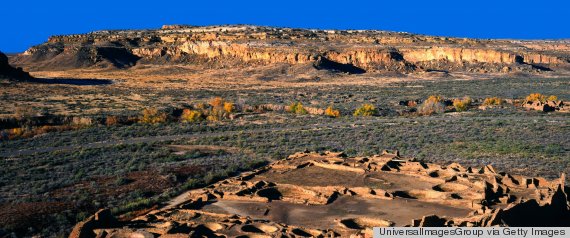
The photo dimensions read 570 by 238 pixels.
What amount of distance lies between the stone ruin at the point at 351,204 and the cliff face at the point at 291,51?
76.0 meters

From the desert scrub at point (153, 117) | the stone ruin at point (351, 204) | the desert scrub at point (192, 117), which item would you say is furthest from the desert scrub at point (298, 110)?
the stone ruin at point (351, 204)

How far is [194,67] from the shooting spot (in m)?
108

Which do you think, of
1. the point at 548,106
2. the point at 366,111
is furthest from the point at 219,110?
the point at 548,106

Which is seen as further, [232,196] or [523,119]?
[523,119]

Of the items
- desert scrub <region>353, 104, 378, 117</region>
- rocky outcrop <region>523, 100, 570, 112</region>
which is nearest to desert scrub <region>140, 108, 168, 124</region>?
desert scrub <region>353, 104, 378, 117</region>

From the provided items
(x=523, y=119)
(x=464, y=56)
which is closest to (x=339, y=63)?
(x=464, y=56)

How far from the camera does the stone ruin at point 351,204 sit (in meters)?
16.8

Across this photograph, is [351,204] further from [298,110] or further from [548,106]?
[548,106]

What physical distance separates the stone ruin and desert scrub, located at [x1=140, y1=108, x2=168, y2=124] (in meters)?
25.0

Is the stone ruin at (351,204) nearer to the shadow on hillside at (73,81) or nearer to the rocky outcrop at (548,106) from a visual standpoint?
the rocky outcrop at (548,106)

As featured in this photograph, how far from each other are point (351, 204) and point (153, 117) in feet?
106

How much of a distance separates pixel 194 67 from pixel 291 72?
20.6 meters

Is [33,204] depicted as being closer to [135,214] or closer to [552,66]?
[135,214]

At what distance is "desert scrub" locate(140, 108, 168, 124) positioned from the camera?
48406 millimetres
